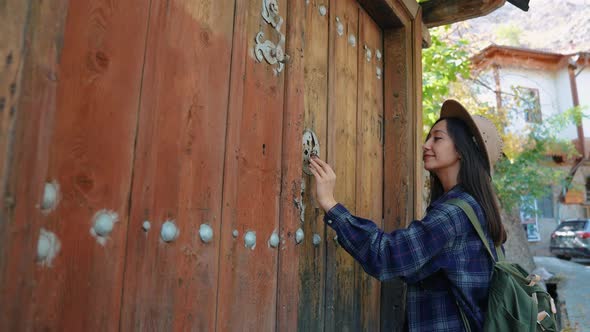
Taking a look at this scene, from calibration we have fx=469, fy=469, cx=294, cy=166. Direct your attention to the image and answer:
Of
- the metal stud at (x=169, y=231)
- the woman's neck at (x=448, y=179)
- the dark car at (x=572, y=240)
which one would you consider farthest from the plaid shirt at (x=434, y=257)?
the dark car at (x=572, y=240)

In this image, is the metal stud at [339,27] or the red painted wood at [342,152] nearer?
the red painted wood at [342,152]

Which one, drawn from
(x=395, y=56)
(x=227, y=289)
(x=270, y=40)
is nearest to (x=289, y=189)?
(x=227, y=289)

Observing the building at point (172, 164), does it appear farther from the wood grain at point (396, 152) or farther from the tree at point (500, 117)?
the tree at point (500, 117)

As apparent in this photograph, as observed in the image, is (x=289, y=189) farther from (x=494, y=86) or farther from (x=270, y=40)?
(x=494, y=86)

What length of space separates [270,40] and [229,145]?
0.46 metres

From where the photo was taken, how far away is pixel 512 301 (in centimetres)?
157

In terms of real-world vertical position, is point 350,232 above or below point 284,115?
below

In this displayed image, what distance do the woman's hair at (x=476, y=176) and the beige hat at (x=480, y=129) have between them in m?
0.03

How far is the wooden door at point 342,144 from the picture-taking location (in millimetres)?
1824

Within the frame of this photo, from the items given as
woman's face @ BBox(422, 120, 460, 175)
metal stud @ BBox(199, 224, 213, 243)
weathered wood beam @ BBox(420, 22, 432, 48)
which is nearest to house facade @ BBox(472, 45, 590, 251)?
weathered wood beam @ BBox(420, 22, 432, 48)

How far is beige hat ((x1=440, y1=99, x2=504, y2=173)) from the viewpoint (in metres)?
1.93

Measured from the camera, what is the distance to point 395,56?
2.51 metres

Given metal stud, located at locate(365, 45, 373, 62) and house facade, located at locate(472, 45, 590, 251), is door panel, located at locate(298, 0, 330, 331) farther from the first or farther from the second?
house facade, located at locate(472, 45, 590, 251)

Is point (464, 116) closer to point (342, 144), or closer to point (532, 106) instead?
point (342, 144)
